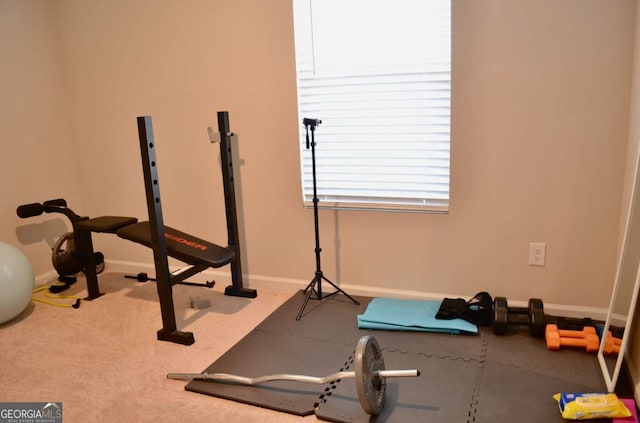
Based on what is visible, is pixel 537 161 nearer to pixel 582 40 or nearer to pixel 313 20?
pixel 582 40

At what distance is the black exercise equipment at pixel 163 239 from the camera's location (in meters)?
2.46

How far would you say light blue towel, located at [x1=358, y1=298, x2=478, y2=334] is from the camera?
2.49m

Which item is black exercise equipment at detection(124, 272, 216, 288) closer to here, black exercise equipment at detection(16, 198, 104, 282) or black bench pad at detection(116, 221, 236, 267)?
black exercise equipment at detection(16, 198, 104, 282)

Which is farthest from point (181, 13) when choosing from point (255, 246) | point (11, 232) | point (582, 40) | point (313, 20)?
point (582, 40)

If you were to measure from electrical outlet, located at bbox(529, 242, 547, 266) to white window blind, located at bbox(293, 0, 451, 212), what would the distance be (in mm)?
492

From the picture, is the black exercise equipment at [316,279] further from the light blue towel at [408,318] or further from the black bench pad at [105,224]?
the black bench pad at [105,224]

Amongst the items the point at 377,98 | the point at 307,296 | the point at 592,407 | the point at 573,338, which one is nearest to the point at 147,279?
the point at 307,296

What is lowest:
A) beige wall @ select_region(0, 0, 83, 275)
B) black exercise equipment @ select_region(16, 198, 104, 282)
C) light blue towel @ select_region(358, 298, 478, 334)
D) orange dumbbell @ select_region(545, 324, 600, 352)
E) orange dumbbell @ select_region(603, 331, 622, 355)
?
light blue towel @ select_region(358, 298, 478, 334)

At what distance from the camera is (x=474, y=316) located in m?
2.53

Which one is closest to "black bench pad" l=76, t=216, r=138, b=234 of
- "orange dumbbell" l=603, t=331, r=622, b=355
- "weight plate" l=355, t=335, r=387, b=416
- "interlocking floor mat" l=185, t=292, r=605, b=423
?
"interlocking floor mat" l=185, t=292, r=605, b=423

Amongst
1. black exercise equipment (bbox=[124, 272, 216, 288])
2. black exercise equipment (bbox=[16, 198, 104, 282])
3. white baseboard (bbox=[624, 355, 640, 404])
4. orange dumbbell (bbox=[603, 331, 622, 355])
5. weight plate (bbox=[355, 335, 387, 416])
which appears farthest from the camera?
black exercise equipment (bbox=[124, 272, 216, 288])

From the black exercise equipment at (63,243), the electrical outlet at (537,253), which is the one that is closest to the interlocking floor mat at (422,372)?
the electrical outlet at (537,253)

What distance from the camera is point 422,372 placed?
2.13m

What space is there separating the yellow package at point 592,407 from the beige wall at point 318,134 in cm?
88
